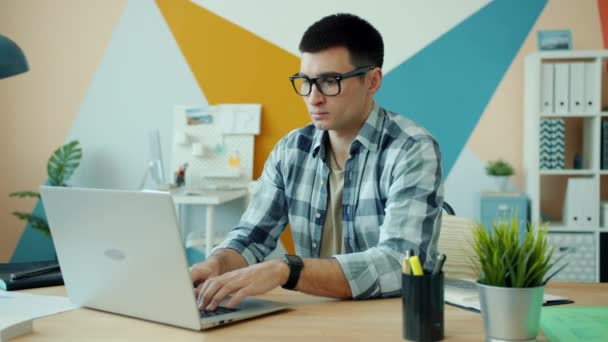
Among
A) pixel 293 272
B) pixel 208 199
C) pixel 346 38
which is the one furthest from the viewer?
pixel 208 199

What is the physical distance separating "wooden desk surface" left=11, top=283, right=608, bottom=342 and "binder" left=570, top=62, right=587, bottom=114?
2539 millimetres

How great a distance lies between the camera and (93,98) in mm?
4395

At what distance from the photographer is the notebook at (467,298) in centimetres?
137

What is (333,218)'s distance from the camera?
6.43ft

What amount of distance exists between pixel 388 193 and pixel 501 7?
2.63 meters

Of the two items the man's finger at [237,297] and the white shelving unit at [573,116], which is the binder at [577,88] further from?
the man's finger at [237,297]

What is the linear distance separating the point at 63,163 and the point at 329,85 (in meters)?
2.77

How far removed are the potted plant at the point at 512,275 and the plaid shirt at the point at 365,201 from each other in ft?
1.46

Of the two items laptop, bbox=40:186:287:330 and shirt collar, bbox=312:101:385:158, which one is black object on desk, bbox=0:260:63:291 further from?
shirt collar, bbox=312:101:385:158

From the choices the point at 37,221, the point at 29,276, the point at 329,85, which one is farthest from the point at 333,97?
the point at 37,221

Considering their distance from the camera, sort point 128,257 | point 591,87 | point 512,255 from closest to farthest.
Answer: point 512,255, point 128,257, point 591,87

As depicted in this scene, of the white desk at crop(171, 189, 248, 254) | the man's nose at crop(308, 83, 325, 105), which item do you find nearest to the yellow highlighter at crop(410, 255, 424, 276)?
the man's nose at crop(308, 83, 325, 105)

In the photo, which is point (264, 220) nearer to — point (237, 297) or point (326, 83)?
point (326, 83)

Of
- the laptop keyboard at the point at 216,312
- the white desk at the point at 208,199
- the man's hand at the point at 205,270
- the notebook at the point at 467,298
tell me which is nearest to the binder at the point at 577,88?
the white desk at the point at 208,199
